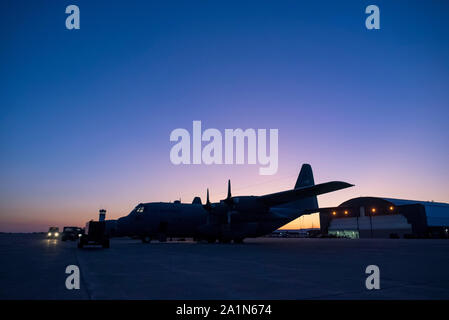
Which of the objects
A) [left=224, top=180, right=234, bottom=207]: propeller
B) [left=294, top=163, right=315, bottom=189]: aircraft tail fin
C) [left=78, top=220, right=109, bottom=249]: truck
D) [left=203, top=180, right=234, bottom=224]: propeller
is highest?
[left=294, top=163, right=315, bottom=189]: aircraft tail fin

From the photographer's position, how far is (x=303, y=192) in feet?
78.6

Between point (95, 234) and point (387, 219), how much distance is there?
66972 millimetres

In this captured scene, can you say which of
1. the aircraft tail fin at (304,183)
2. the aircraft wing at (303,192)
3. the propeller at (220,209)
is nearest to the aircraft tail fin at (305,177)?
the aircraft tail fin at (304,183)

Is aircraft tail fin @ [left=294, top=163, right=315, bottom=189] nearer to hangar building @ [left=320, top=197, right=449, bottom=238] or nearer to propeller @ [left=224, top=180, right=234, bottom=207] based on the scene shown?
propeller @ [left=224, top=180, right=234, bottom=207]

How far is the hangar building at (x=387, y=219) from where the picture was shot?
64.8 m

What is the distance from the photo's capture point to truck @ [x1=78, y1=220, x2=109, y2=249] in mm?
22203

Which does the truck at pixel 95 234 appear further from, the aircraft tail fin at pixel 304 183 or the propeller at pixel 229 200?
the aircraft tail fin at pixel 304 183

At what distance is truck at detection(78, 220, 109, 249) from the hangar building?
2321 inches

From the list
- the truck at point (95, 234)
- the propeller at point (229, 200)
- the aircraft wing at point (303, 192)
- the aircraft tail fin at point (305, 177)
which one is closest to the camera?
the aircraft wing at point (303, 192)

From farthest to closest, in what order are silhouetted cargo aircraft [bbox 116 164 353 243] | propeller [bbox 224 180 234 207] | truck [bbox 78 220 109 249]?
1. silhouetted cargo aircraft [bbox 116 164 353 243]
2. propeller [bbox 224 180 234 207]
3. truck [bbox 78 220 109 249]

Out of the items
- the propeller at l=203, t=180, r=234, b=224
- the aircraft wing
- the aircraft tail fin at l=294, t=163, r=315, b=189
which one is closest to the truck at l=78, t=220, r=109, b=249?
the propeller at l=203, t=180, r=234, b=224

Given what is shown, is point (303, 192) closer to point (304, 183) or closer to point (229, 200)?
point (229, 200)

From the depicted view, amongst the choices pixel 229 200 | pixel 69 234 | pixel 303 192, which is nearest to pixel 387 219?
pixel 303 192

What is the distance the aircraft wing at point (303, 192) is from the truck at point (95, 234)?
12.8 meters
